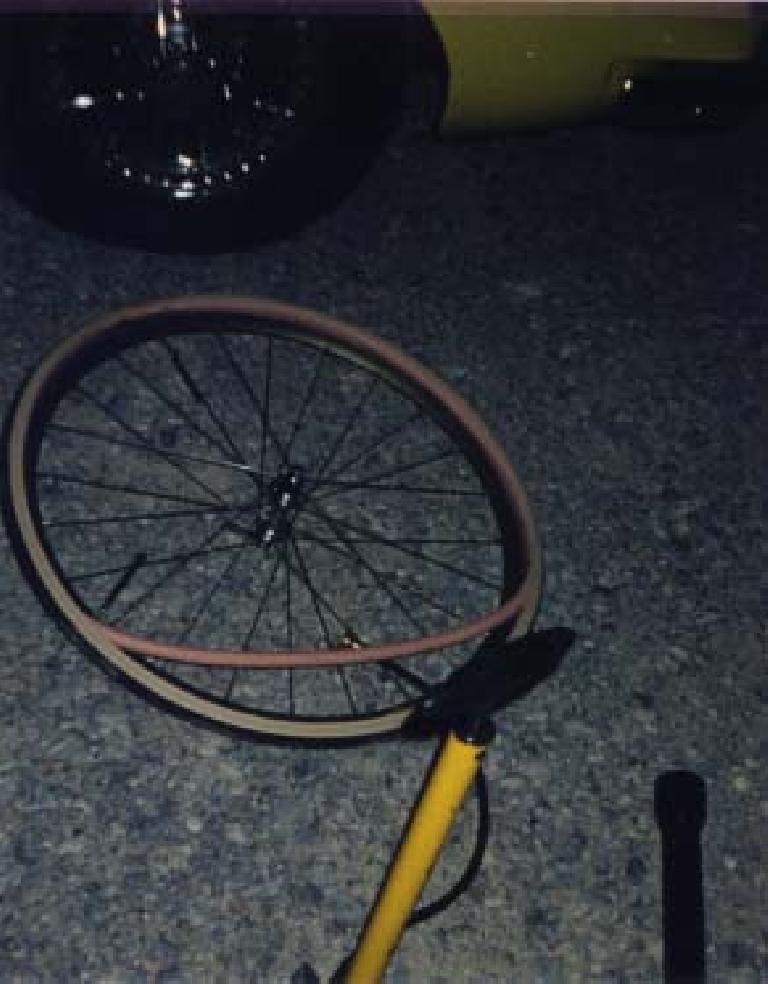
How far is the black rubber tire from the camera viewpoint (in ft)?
12.1

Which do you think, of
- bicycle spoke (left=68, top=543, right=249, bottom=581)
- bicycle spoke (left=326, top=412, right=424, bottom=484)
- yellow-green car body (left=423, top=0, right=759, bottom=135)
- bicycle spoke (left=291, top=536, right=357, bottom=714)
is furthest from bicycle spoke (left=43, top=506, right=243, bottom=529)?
yellow-green car body (left=423, top=0, right=759, bottom=135)

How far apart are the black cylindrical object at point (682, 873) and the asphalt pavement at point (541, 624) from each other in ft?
0.17

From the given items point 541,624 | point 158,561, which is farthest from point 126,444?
point 541,624

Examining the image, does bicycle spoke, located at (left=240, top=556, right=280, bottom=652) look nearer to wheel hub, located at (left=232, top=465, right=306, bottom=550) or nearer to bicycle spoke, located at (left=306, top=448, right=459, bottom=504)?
wheel hub, located at (left=232, top=465, right=306, bottom=550)

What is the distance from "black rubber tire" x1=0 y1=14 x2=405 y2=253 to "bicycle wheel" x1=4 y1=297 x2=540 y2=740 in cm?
40

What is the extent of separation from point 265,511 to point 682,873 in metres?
1.42

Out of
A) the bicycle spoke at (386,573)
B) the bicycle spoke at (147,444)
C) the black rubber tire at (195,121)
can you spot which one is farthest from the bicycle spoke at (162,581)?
the black rubber tire at (195,121)

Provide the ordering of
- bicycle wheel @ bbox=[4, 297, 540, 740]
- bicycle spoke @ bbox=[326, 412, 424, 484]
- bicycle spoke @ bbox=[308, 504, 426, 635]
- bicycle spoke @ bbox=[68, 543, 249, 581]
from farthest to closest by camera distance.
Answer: bicycle spoke @ bbox=[326, 412, 424, 484] → bicycle spoke @ bbox=[308, 504, 426, 635] → bicycle spoke @ bbox=[68, 543, 249, 581] → bicycle wheel @ bbox=[4, 297, 540, 740]

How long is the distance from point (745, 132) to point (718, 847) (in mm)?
2907

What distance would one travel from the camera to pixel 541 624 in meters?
3.65

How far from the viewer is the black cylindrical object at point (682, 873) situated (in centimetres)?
305

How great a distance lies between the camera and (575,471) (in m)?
3.98

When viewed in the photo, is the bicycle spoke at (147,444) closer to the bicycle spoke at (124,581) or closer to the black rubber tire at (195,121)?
the bicycle spoke at (124,581)

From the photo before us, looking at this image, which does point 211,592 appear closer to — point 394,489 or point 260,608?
point 260,608
